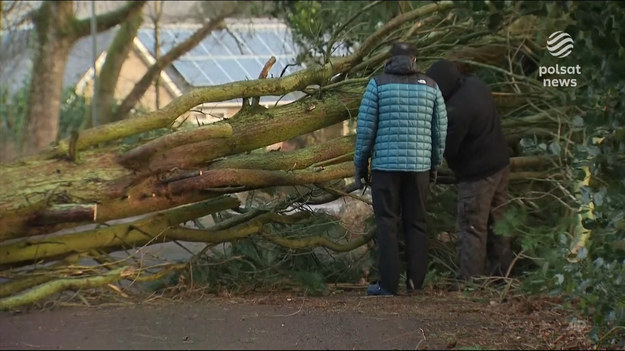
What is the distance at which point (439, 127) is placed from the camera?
20.7 ft

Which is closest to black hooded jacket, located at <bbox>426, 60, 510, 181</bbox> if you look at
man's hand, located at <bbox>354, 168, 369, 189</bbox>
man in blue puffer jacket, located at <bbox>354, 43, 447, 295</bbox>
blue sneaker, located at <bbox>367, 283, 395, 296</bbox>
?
man in blue puffer jacket, located at <bbox>354, 43, 447, 295</bbox>

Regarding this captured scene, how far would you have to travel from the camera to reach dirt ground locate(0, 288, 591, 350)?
14.5 feet

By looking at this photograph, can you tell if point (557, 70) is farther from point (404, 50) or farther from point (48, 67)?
point (48, 67)

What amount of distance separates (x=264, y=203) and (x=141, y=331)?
7.26ft

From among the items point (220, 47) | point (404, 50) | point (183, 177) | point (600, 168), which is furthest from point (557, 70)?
→ point (220, 47)

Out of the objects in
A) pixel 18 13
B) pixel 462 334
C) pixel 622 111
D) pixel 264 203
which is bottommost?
pixel 462 334

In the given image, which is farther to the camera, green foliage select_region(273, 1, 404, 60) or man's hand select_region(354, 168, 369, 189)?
green foliage select_region(273, 1, 404, 60)

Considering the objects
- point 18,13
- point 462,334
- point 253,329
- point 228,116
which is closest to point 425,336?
point 462,334

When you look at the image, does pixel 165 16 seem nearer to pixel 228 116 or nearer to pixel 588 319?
pixel 228 116

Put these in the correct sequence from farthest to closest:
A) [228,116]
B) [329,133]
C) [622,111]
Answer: [329,133], [228,116], [622,111]

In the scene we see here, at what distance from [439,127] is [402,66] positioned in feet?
1.68

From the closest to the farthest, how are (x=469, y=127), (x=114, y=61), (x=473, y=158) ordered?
(x=469, y=127), (x=473, y=158), (x=114, y=61)

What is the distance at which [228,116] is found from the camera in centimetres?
648

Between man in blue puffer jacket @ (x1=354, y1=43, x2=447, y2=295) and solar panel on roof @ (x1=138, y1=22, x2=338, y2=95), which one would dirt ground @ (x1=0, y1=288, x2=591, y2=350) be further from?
solar panel on roof @ (x1=138, y1=22, x2=338, y2=95)
